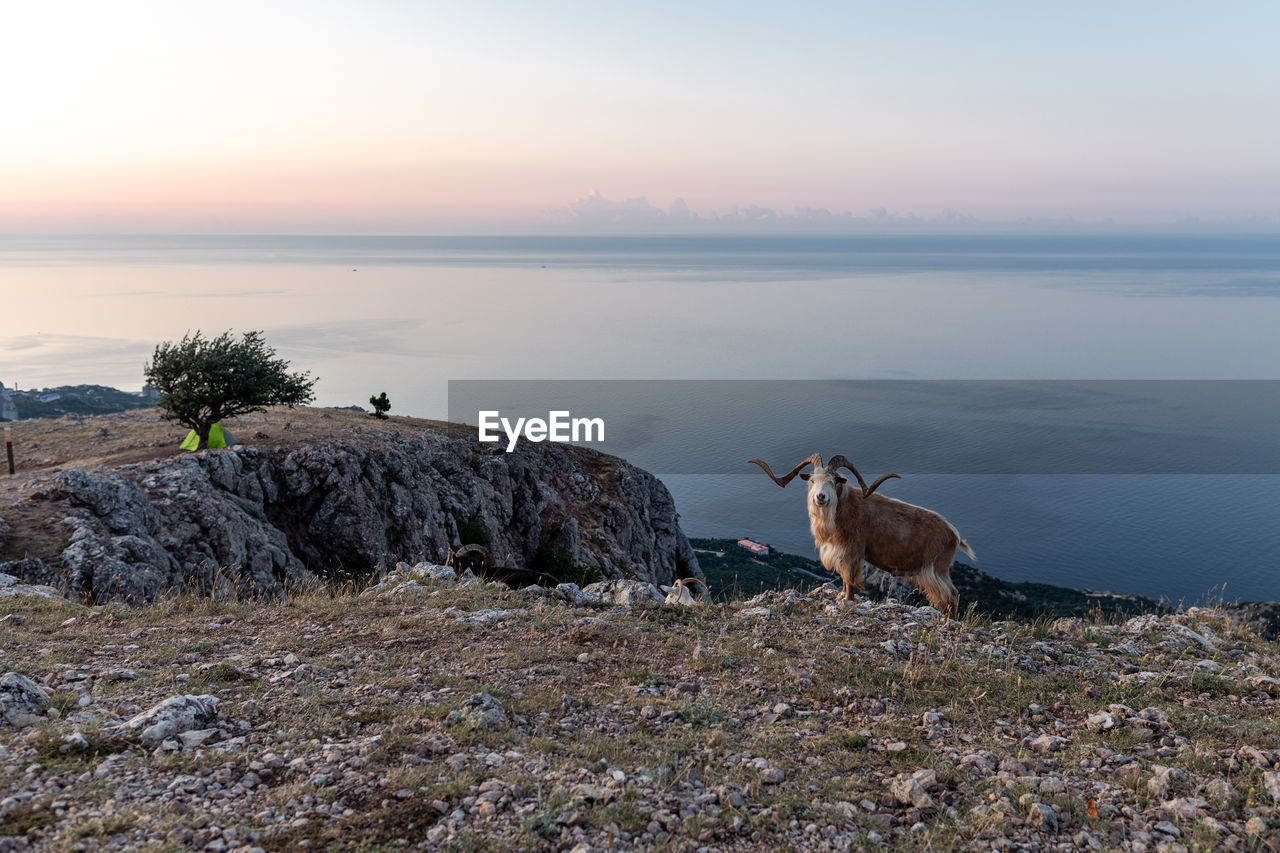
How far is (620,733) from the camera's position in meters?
6.57

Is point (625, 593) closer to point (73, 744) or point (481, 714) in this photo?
point (481, 714)

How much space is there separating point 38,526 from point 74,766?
1243 cm

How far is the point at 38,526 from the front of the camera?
15070 millimetres

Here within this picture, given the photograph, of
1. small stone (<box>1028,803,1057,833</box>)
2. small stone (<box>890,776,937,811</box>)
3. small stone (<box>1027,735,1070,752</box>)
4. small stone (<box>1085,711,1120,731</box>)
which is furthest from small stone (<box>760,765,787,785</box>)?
small stone (<box>1085,711,1120,731</box>)

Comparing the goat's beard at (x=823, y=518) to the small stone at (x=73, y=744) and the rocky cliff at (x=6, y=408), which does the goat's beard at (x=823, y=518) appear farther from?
the rocky cliff at (x=6, y=408)

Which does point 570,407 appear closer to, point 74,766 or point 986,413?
point 986,413

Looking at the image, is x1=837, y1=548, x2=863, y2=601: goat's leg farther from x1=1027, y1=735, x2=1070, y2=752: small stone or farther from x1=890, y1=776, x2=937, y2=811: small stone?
x1=890, y1=776, x2=937, y2=811: small stone

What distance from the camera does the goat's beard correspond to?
11.9m

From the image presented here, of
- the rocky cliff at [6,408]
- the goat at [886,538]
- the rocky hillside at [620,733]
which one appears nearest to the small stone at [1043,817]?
the rocky hillside at [620,733]

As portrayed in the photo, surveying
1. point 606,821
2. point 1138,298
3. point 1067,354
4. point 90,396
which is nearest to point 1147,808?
point 606,821

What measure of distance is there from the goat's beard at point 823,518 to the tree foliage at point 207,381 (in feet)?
71.7

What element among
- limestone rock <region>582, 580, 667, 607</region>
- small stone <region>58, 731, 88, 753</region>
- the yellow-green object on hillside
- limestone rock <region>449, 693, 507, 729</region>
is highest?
small stone <region>58, 731, 88, 753</region>

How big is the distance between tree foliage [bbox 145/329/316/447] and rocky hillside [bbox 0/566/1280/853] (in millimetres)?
17628

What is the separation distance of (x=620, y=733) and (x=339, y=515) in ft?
74.9
